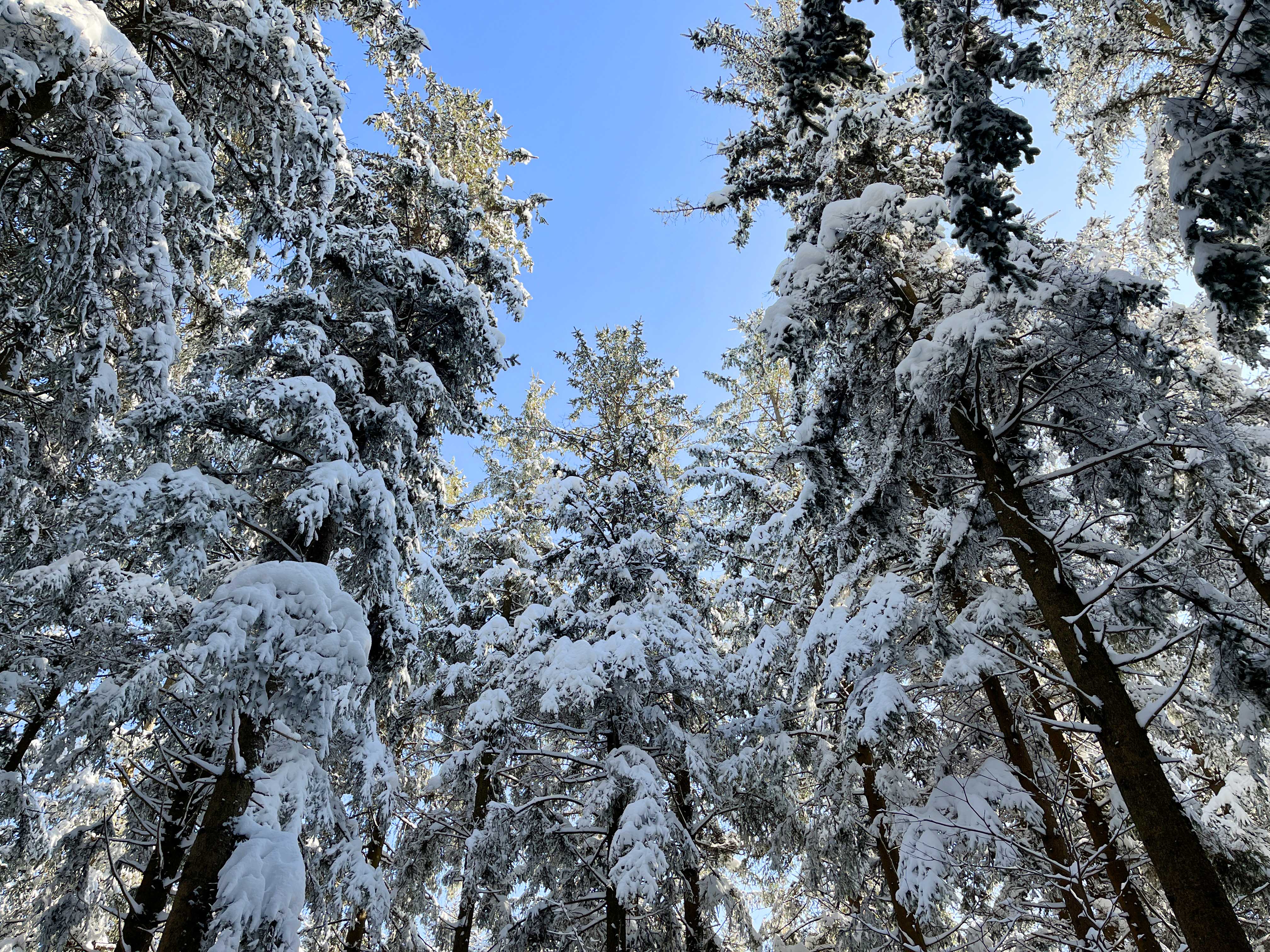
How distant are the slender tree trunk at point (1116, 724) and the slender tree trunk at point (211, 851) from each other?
6958 mm

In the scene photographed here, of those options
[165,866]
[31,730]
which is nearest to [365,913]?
[165,866]

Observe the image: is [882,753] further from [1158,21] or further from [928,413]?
[1158,21]

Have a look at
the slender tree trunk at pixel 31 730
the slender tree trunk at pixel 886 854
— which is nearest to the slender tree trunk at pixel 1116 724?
the slender tree trunk at pixel 886 854

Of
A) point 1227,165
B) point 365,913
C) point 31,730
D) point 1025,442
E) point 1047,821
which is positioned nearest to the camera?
point 1227,165

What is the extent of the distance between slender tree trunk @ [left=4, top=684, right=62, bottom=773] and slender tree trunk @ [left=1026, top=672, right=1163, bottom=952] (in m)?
13.2

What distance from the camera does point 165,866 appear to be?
22.4 feet

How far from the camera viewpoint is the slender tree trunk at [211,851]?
4797 millimetres

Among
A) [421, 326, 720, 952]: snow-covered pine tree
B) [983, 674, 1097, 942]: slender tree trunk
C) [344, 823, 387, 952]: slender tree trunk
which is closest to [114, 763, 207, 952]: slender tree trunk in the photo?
[344, 823, 387, 952]: slender tree trunk

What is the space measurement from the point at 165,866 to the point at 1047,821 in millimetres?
9726

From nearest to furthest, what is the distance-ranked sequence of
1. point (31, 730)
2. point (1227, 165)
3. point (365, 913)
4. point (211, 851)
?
point (1227, 165), point (211, 851), point (365, 913), point (31, 730)

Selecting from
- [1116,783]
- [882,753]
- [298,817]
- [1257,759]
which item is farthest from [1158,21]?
[298,817]

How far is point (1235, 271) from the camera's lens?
4.35 meters

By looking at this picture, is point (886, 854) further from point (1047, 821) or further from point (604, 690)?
point (604, 690)

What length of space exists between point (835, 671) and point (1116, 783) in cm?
245
